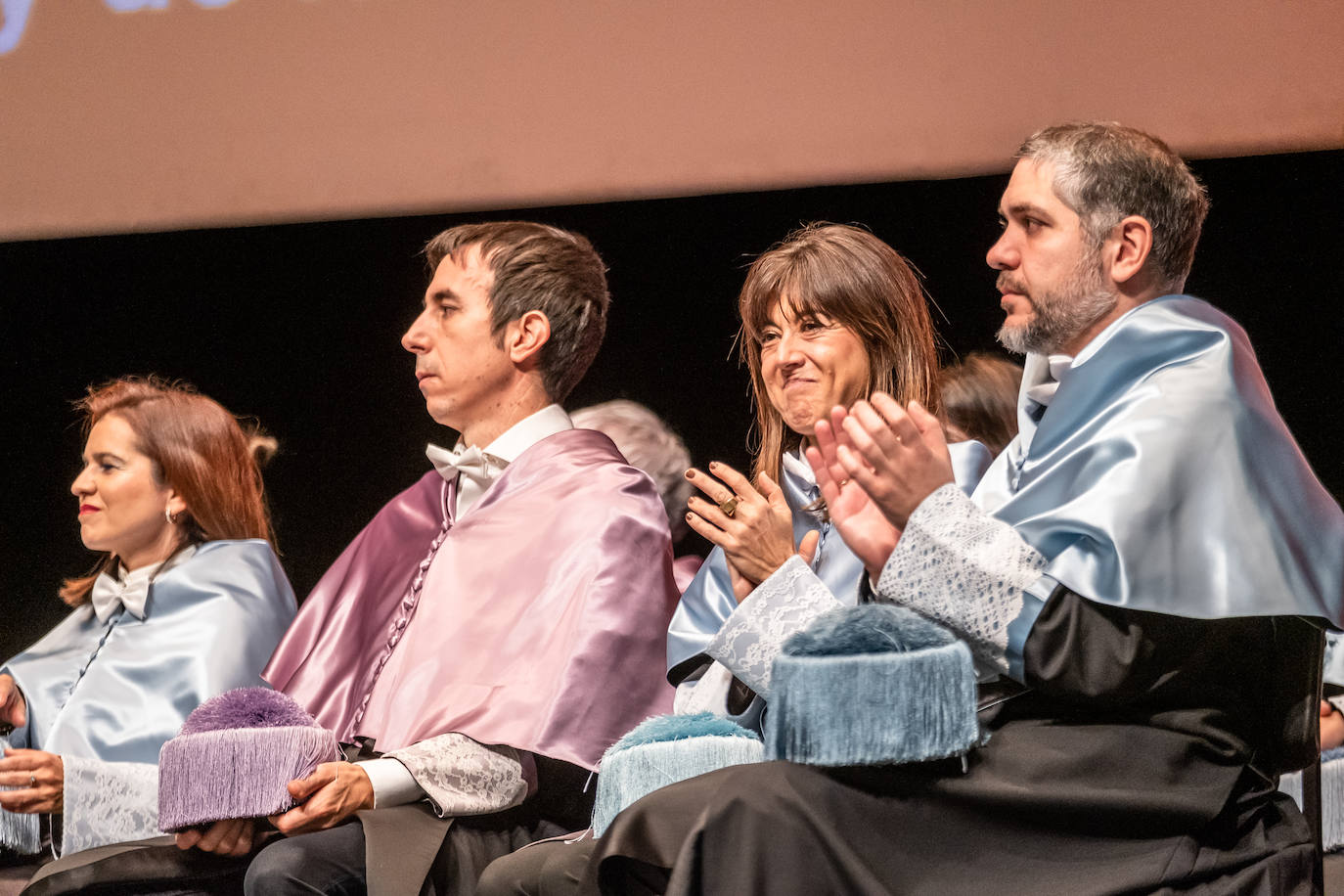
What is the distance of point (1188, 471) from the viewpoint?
1966mm

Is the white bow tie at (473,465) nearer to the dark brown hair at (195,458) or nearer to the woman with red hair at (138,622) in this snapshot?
the woman with red hair at (138,622)

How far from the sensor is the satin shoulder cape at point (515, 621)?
8.84 ft

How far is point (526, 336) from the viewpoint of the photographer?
322 centimetres

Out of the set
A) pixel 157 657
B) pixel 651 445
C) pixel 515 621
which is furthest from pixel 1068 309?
pixel 157 657

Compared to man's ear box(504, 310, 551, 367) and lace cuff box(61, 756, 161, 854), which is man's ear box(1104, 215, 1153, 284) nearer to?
man's ear box(504, 310, 551, 367)

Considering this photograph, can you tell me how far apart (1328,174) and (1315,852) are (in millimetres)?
1674

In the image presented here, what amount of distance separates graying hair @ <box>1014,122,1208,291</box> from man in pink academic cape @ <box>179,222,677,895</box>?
1084 mm

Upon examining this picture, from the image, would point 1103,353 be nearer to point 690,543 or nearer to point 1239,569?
point 1239,569

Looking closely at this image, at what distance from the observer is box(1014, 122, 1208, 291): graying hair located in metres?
2.33

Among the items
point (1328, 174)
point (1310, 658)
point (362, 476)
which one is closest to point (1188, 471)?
point (1310, 658)

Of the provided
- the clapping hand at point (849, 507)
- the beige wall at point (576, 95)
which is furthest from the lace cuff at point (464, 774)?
the beige wall at point (576, 95)

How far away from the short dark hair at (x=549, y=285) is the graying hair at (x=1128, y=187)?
1233 millimetres

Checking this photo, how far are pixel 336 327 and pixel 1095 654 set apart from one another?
257 centimetres

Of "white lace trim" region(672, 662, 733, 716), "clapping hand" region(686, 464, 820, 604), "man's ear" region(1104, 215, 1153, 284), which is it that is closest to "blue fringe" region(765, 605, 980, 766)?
"clapping hand" region(686, 464, 820, 604)
